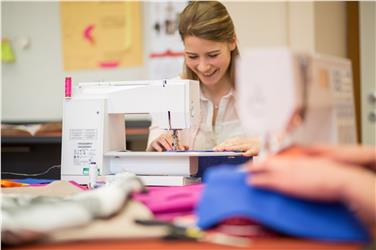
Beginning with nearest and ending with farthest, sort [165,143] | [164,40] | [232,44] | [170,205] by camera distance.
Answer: [170,205] < [165,143] < [232,44] < [164,40]

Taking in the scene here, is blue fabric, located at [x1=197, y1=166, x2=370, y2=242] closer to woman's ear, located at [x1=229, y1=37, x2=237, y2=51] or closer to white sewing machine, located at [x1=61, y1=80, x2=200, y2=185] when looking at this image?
white sewing machine, located at [x1=61, y1=80, x2=200, y2=185]

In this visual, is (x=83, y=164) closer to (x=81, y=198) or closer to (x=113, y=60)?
(x=81, y=198)

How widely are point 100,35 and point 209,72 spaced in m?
1.52

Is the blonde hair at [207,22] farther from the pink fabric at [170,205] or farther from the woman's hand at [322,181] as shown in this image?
the woman's hand at [322,181]

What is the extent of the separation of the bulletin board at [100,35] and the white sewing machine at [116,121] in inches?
65.3

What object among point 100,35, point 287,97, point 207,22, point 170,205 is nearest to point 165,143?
point 207,22

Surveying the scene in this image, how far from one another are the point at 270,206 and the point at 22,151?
233 centimetres

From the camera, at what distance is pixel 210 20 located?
199 cm

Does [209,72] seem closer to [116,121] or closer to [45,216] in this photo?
[116,121]

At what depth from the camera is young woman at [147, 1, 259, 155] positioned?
1986 mm

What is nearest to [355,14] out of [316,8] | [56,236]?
[316,8]

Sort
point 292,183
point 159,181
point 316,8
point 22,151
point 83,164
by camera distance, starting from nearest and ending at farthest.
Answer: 1. point 292,183
2. point 159,181
3. point 83,164
4. point 22,151
5. point 316,8

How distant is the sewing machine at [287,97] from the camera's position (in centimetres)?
77

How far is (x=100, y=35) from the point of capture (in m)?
3.42
